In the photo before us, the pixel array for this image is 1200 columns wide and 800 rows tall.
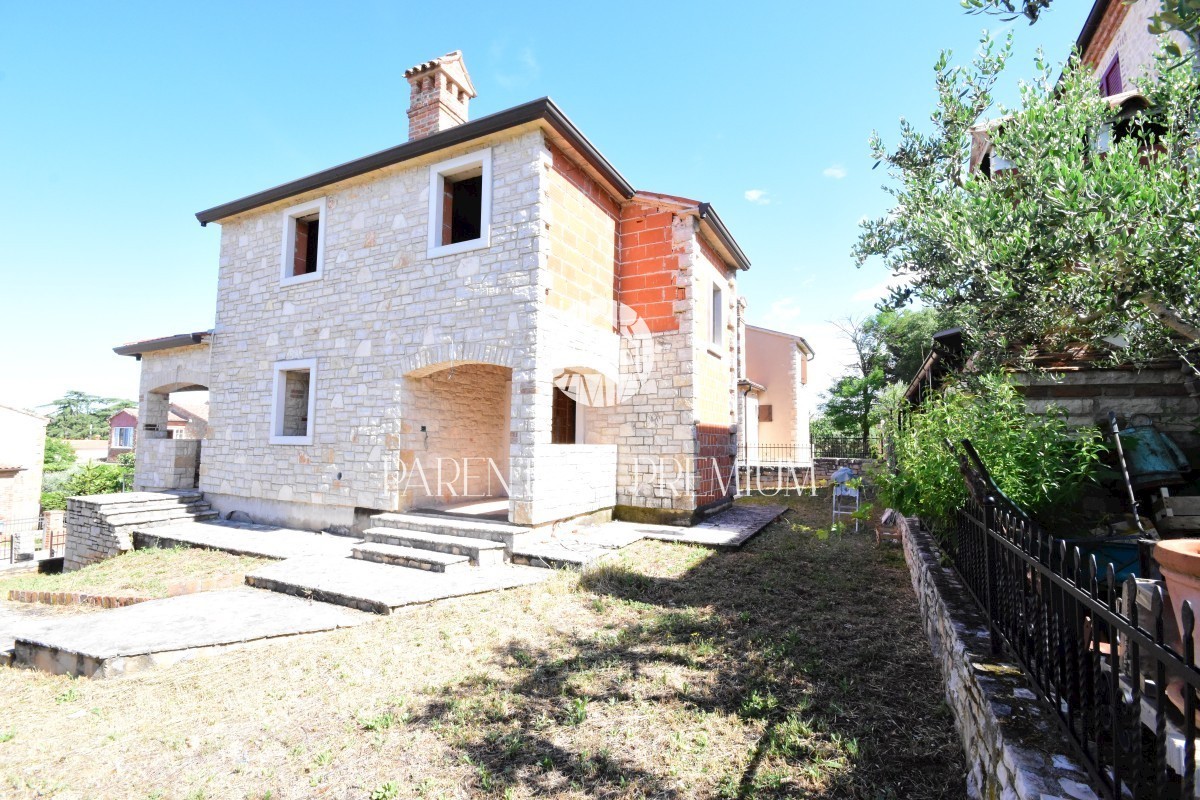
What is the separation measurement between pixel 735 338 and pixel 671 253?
3.39m

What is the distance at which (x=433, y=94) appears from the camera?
9734 mm

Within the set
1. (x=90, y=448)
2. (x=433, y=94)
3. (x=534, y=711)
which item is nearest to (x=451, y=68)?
(x=433, y=94)

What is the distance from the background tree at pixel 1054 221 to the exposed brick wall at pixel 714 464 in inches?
200

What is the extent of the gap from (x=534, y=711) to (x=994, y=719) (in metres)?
2.35

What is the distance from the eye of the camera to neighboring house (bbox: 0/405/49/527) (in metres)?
21.9

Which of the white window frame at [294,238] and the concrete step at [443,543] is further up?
the white window frame at [294,238]

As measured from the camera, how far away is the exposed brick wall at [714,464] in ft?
30.1

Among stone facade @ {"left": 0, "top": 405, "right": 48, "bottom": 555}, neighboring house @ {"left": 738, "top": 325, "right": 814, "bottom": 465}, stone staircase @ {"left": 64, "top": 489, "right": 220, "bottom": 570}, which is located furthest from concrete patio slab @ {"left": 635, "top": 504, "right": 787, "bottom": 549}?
stone facade @ {"left": 0, "top": 405, "right": 48, "bottom": 555}

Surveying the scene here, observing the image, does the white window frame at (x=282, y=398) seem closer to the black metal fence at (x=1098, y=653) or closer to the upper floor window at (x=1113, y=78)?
the black metal fence at (x=1098, y=653)

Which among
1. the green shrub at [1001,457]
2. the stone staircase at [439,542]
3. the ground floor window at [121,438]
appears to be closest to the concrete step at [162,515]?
the stone staircase at [439,542]

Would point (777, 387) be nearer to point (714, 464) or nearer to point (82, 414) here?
point (714, 464)

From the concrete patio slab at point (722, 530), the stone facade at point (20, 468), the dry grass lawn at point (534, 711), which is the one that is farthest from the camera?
the stone facade at point (20, 468)

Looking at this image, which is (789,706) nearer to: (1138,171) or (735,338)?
(1138,171)

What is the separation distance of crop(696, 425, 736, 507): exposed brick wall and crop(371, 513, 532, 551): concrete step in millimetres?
3316
